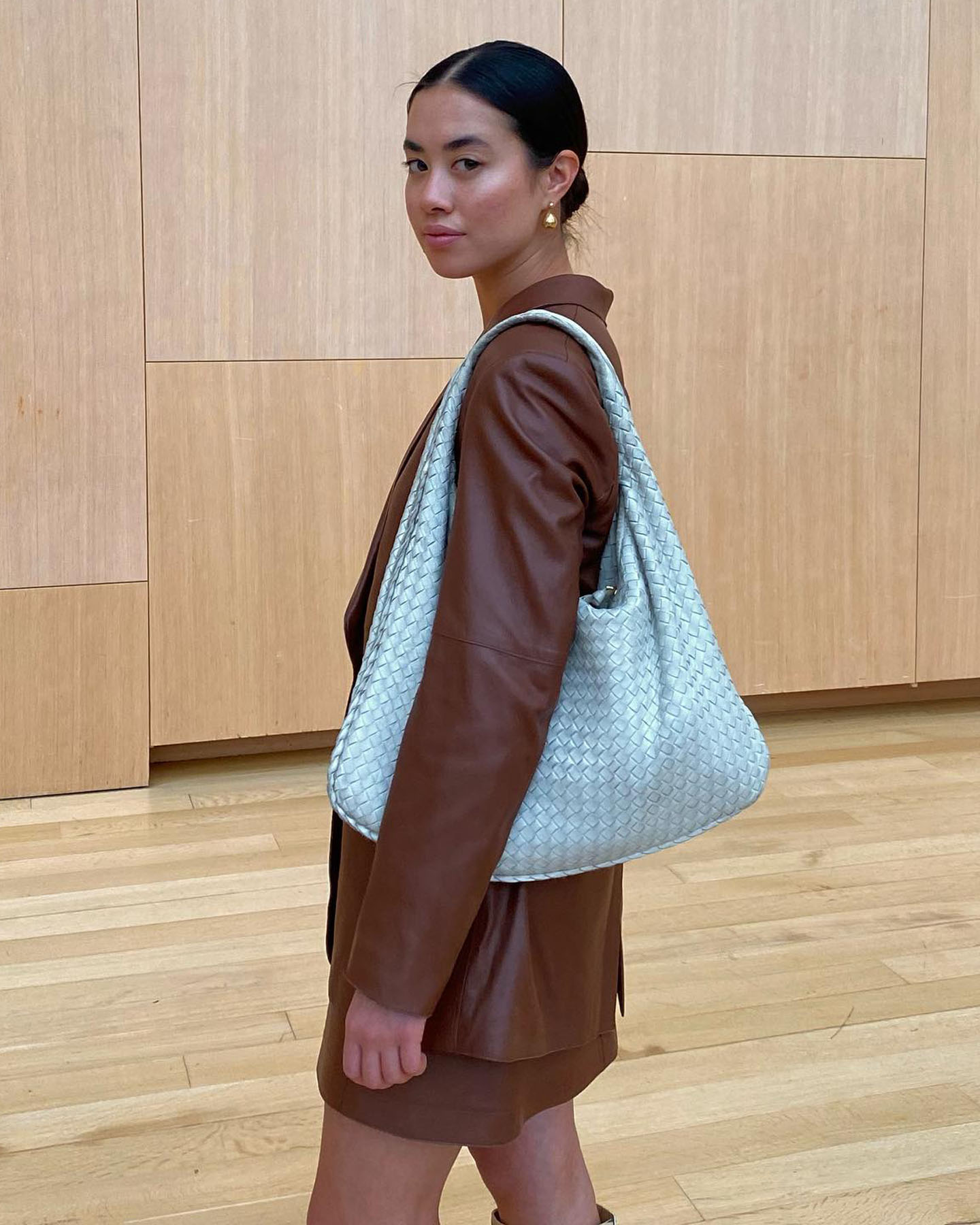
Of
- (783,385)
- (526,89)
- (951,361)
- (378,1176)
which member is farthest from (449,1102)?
(951,361)

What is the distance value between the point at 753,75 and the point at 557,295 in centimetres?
291

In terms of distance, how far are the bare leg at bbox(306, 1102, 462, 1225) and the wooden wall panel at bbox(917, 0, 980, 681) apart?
3.27 metres

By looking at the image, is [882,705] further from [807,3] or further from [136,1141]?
[136,1141]

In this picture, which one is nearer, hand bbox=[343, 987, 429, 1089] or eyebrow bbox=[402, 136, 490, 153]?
hand bbox=[343, 987, 429, 1089]

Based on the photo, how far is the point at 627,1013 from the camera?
7.45ft

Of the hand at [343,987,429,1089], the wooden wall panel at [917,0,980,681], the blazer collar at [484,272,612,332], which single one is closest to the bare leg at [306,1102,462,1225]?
the hand at [343,987,429,1089]

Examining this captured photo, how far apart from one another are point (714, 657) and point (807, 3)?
10.4ft

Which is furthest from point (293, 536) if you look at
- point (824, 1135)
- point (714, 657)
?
point (714, 657)

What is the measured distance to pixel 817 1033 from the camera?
222 cm

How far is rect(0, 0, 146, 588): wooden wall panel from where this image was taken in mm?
3123

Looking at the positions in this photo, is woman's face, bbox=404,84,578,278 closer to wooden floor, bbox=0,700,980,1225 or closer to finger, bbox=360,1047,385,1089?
finger, bbox=360,1047,385,1089

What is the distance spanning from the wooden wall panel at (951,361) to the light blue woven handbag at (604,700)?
318 cm

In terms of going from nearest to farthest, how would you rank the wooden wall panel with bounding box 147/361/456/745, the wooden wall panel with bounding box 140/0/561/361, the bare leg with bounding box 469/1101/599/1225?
the bare leg with bounding box 469/1101/599/1225
the wooden wall panel with bounding box 140/0/561/361
the wooden wall panel with bounding box 147/361/456/745

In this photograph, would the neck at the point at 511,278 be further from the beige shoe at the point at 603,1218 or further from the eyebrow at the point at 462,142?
the beige shoe at the point at 603,1218
